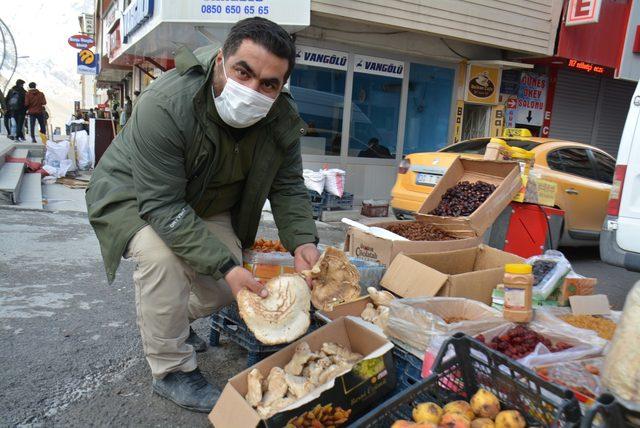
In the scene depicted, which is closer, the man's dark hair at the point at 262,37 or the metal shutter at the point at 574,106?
the man's dark hair at the point at 262,37

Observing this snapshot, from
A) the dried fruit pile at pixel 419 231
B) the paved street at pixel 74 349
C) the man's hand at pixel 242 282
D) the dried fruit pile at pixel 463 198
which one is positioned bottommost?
the paved street at pixel 74 349

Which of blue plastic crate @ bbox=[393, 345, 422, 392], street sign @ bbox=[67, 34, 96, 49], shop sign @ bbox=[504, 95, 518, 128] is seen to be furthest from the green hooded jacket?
street sign @ bbox=[67, 34, 96, 49]

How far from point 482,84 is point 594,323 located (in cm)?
990

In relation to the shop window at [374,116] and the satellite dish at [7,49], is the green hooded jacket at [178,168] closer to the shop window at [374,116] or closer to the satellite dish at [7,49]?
the shop window at [374,116]

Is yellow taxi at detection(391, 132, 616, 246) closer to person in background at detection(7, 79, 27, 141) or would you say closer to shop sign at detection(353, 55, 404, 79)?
shop sign at detection(353, 55, 404, 79)

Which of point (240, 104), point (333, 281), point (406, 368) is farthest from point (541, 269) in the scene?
point (240, 104)

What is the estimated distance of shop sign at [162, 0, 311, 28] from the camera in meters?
7.93

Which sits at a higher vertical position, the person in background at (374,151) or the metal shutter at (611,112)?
the metal shutter at (611,112)

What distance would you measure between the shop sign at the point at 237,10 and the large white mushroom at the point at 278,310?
6430 millimetres

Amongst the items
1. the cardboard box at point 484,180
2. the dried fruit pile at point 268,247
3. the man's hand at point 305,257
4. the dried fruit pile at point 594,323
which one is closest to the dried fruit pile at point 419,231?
the cardboard box at point 484,180

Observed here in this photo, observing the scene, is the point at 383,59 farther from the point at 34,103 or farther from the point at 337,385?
the point at 34,103

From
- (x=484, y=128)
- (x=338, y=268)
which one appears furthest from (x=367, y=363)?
(x=484, y=128)

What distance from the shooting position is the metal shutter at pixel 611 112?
48.5 feet

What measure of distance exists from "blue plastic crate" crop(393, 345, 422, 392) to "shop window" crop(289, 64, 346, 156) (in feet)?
24.4
